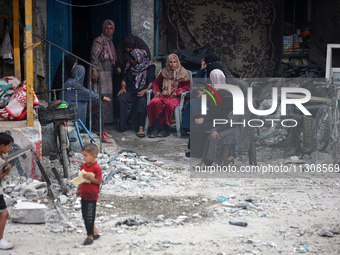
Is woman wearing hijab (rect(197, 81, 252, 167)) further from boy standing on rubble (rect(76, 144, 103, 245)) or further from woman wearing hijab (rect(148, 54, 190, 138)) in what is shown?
boy standing on rubble (rect(76, 144, 103, 245))

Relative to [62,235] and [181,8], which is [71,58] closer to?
[181,8]

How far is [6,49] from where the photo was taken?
8516 mm

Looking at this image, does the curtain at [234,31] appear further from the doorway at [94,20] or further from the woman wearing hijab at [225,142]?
the woman wearing hijab at [225,142]

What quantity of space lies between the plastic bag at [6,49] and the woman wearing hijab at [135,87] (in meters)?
2.07

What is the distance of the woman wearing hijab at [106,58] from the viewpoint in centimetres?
980

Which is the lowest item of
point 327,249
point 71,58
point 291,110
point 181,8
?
point 327,249

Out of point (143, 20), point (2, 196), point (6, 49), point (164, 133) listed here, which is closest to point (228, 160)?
point (164, 133)

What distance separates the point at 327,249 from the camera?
4.57 metres

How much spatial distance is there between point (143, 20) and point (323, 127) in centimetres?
390

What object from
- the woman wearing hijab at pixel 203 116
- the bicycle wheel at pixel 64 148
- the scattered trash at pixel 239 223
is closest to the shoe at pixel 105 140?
the woman wearing hijab at pixel 203 116

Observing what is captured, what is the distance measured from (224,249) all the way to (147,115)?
5.38 meters

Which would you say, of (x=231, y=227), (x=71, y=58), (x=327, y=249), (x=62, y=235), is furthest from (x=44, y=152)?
(x=327, y=249)

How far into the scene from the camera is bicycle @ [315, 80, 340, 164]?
788 cm

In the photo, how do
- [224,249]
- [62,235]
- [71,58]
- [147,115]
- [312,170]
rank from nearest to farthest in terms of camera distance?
1. [224,249]
2. [62,235]
3. [312,170]
4. [71,58]
5. [147,115]
